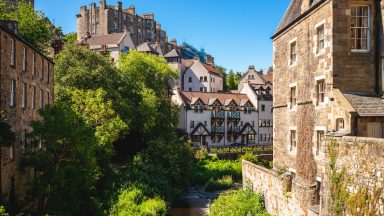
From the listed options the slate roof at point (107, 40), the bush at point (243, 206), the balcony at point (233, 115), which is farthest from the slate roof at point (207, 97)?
the bush at point (243, 206)

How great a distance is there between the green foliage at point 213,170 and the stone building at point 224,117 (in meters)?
13.0

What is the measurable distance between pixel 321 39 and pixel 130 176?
2066 cm

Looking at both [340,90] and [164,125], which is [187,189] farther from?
[340,90]

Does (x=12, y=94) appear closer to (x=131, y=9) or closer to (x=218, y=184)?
(x=218, y=184)

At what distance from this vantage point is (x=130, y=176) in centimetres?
3428

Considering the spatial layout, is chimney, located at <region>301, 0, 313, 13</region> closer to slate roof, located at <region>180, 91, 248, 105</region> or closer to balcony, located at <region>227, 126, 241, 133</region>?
slate roof, located at <region>180, 91, 248, 105</region>

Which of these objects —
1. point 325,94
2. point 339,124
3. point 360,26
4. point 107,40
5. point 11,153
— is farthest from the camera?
point 107,40

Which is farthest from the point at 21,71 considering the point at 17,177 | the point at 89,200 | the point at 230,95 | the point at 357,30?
the point at 230,95

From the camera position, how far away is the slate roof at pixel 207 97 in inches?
2662

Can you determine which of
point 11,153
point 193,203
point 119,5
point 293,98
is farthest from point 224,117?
point 119,5

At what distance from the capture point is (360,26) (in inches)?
757

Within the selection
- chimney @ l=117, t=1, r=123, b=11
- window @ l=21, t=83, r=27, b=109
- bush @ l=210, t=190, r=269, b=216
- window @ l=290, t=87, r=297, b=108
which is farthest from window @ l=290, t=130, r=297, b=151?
chimney @ l=117, t=1, r=123, b=11

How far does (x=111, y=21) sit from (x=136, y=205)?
3290 inches

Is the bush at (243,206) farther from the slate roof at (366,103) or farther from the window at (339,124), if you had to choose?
the slate roof at (366,103)
